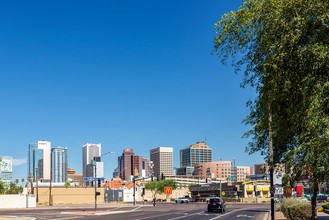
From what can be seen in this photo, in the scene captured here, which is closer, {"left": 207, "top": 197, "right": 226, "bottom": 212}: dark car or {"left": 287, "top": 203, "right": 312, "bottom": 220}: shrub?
{"left": 287, "top": 203, "right": 312, "bottom": 220}: shrub

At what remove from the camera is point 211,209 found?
61094 mm

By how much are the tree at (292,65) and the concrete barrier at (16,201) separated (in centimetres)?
8404

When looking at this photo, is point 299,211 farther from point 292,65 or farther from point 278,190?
point 292,65

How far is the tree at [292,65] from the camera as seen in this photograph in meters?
13.4

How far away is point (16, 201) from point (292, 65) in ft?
288

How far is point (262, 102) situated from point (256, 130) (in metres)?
3.21

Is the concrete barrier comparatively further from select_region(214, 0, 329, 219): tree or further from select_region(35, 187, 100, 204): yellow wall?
select_region(214, 0, 329, 219): tree

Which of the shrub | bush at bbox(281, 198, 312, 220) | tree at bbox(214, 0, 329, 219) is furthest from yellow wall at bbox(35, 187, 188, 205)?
tree at bbox(214, 0, 329, 219)

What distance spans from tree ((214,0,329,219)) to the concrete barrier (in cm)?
8404

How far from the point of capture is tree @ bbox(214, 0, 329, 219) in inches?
528

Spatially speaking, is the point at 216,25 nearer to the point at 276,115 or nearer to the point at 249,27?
the point at 249,27

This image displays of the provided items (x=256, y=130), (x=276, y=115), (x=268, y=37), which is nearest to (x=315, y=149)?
(x=276, y=115)

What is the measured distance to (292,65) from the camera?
569 inches

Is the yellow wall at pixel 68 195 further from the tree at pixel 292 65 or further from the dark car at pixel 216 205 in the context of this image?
the tree at pixel 292 65
